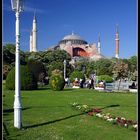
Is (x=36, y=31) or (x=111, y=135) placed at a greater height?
(x=36, y=31)

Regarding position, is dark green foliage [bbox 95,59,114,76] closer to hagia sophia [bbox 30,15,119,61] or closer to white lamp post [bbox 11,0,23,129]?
hagia sophia [bbox 30,15,119,61]


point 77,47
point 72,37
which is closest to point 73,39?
point 72,37

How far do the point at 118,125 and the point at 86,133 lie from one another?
1.52 m

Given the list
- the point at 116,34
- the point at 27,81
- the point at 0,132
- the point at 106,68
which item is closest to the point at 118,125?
the point at 0,132

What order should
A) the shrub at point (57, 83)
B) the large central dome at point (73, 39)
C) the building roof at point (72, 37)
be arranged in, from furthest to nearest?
the building roof at point (72, 37)
the large central dome at point (73, 39)
the shrub at point (57, 83)

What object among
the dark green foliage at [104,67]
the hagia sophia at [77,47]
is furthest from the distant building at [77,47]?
the dark green foliage at [104,67]

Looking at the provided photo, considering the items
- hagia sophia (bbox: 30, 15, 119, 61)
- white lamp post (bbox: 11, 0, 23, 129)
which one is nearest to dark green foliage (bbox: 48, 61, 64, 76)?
hagia sophia (bbox: 30, 15, 119, 61)

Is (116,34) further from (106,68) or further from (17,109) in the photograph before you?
(17,109)

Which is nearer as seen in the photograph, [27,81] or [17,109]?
[17,109]

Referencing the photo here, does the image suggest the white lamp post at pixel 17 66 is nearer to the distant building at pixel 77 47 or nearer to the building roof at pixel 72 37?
the distant building at pixel 77 47

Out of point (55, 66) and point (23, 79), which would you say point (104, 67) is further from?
point (23, 79)

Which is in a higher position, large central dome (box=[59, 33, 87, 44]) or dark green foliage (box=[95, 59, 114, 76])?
large central dome (box=[59, 33, 87, 44])

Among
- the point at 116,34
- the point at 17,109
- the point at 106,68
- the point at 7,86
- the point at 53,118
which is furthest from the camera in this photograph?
the point at 116,34

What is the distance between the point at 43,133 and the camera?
841 cm
